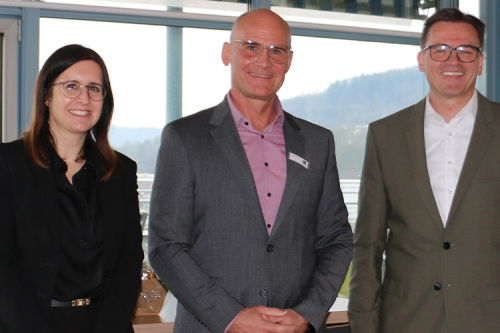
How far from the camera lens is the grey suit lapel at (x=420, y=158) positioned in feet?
7.62

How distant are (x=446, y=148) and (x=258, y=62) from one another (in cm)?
79

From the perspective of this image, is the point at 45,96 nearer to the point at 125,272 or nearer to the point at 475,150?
the point at 125,272

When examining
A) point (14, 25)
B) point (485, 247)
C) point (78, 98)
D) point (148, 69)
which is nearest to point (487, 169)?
point (485, 247)

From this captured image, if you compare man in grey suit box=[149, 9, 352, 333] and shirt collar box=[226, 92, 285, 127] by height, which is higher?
shirt collar box=[226, 92, 285, 127]

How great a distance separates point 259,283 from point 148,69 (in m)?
2.40

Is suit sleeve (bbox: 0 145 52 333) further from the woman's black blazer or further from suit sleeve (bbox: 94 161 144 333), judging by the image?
suit sleeve (bbox: 94 161 144 333)

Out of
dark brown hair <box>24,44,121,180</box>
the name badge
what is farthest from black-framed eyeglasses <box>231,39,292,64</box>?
dark brown hair <box>24,44,121,180</box>

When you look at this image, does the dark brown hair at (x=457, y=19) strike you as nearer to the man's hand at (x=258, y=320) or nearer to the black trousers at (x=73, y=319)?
the man's hand at (x=258, y=320)

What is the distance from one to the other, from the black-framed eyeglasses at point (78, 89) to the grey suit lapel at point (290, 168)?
69 centimetres

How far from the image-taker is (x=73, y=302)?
6.79ft

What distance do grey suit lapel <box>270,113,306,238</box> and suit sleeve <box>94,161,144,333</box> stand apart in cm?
51

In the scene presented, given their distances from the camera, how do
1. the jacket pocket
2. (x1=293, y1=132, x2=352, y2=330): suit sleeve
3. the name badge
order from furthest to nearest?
the jacket pocket < the name badge < (x1=293, y1=132, x2=352, y2=330): suit sleeve

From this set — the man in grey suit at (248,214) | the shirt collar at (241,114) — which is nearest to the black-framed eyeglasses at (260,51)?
the man in grey suit at (248,214)

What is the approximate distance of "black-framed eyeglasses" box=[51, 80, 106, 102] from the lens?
2.15 meters
